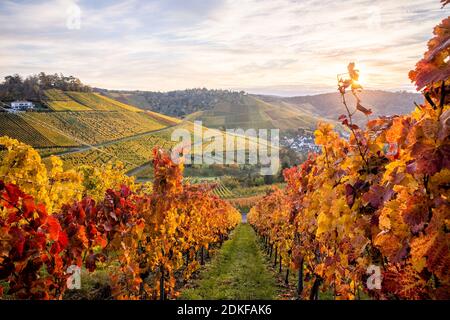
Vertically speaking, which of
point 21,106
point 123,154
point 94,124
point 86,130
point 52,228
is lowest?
point 52,228

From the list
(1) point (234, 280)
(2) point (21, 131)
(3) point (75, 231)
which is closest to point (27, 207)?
(3) point (75, 231)

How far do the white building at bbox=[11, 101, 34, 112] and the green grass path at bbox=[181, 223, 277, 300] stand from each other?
172 ft

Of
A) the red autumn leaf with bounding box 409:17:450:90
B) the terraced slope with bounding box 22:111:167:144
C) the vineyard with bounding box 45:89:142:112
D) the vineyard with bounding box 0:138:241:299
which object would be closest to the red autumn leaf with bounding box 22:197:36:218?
the vineyard with bounding box 0:138:241:299

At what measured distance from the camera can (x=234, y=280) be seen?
12.0 m

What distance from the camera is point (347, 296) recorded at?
12.9 ft

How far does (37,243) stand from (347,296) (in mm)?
3172

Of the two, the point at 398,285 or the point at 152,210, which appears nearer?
the point at 398,285

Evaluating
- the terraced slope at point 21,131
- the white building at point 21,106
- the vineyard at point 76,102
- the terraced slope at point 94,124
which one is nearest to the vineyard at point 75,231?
Result: the terraced slope at point 21,131

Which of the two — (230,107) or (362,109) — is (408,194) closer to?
(362,109)

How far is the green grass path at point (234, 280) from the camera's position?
10164mm

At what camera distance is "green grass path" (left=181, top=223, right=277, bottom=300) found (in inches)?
400

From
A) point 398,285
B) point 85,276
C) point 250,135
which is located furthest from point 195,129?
point 398,285

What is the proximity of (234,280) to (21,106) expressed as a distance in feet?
201
